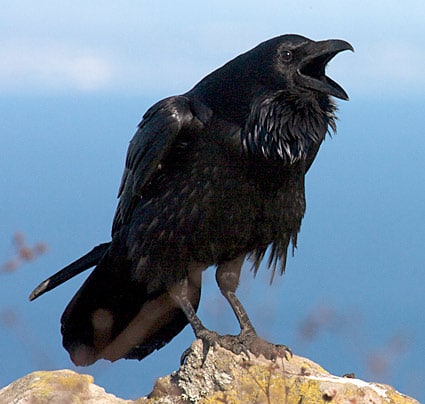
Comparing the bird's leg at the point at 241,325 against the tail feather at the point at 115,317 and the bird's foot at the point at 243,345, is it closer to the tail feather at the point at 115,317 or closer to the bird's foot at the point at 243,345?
the bird's foot at the point at 243,345

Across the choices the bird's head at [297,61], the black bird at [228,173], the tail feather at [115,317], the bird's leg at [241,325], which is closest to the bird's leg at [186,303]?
the black bird at [228,173]

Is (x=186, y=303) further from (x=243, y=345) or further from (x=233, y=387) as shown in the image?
(x=233, y=387)

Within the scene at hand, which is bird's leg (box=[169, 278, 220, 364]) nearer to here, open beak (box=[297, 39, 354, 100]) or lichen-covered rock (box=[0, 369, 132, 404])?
lichen-covered rock (box=[0, 369, 132, 404])

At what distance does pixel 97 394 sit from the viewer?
14.2 ft

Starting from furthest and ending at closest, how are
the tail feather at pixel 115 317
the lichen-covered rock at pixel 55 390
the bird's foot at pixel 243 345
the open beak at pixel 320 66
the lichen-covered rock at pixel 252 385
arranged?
the tail feather at pixel 115 317 → the open beak at pixel 320 66 → the bird's foot at pixel 243 345 → the lichen-covered rock at pixel 55 390 → the lichen-covered rock at pixel 252 385

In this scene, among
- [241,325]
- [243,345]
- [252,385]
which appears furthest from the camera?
[241,325]

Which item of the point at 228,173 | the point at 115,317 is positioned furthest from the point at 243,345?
the point at 115,317

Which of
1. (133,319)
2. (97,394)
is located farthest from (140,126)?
(97,394)

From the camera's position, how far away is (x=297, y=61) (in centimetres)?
442

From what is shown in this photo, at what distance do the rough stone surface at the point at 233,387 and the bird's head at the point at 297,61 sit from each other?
4.49ft

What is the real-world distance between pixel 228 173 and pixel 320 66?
2.43 feet

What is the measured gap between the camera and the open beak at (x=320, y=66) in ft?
14.4

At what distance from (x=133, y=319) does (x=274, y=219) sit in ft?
3.87

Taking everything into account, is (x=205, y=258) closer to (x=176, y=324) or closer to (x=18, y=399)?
(x=176, y=324)
